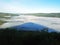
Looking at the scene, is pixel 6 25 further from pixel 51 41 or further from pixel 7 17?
pixel 51 41

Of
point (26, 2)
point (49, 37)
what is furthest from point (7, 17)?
→ point (49, 37)

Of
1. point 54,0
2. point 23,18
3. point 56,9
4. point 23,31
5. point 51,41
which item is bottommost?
point 51,41

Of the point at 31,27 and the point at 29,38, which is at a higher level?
the point at 31,27

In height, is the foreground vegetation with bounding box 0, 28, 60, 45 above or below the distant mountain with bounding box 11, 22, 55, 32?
below

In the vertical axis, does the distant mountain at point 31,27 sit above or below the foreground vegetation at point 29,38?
above

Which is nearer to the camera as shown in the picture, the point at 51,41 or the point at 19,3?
the point at 51,41

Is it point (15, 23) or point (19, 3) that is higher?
point (19, 3)
